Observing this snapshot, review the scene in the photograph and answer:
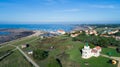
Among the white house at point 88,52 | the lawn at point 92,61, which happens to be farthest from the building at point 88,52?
the lawn at point 92,61

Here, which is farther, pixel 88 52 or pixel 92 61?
pixel 88 52

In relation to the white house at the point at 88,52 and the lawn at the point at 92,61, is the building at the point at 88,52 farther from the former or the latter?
the lawn at the point at 92,61

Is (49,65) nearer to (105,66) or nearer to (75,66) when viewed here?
(75,66)

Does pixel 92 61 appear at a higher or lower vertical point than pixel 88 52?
lower

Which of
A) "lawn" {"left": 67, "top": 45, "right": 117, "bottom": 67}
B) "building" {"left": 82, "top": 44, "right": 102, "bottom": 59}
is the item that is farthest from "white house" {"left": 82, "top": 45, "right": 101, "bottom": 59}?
"lawn" {"left": 67, "top": 45, "right": 117, "bottom": 67}

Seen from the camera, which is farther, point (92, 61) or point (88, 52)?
point (88, 52)

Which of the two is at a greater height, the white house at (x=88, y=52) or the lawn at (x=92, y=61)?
the white house at (x=88, y=52)

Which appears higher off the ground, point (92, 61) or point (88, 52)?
point (88, 52)

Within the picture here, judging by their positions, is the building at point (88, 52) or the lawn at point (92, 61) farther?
the building at point (88, 52)

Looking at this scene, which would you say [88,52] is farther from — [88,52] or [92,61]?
[92,61]

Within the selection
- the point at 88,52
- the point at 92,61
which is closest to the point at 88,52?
the point at 88,52

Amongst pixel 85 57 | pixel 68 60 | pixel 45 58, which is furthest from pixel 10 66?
pixel 85 57
